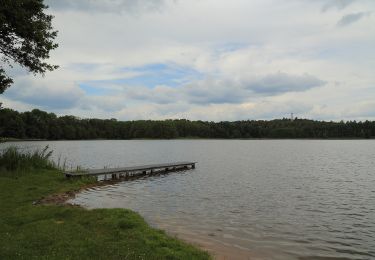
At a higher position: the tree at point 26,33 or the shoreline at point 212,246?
the tree at point 26,33

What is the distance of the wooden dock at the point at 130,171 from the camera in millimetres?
31173

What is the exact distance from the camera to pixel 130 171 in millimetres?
36438

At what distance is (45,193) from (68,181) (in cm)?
608

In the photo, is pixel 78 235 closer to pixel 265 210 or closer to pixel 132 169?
pixel 265 210

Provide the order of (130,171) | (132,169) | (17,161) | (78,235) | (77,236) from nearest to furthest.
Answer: (77,236), (78,235), (17,161), (130,171), (132,169)

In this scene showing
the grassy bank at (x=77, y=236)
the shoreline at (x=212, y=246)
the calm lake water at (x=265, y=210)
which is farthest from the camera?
the calm lake water at (x=265, y=210)

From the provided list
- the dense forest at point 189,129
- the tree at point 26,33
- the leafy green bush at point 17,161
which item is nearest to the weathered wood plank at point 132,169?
the leafy green bush at point 17,161

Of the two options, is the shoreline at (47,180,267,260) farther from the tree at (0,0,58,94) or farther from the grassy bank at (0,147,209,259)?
the tree at (0,0,58,94)

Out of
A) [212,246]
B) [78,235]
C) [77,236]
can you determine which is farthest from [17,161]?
[212,246]

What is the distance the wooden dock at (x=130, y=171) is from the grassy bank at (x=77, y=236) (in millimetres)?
12284

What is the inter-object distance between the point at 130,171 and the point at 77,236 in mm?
25305

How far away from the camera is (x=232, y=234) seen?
15008 mm

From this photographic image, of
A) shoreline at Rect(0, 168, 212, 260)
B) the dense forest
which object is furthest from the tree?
the dense forest

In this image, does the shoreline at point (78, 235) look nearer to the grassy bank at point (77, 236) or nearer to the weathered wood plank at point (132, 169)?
the grassy bank at point (77, 236)
